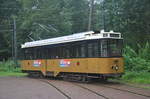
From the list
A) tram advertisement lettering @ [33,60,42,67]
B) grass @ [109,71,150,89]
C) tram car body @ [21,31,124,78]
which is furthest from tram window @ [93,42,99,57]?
tram advertisement lettering @ [33,60,42,67]

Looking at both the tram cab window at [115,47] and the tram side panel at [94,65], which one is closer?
the tram side panel at [94,65]

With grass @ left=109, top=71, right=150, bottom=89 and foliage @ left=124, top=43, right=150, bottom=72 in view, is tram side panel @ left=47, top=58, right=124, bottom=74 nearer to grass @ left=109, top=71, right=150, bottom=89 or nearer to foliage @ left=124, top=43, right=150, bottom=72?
grass @ left=109, top=71, right=150, bottom=89

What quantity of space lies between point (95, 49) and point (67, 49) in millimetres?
3693

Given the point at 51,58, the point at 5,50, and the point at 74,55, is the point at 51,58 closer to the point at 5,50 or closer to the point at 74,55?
the point at 74,55

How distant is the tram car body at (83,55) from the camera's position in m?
21.1

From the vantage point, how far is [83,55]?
22578 millimetres

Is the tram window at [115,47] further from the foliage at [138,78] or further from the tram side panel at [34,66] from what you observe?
the tram side panel at [34,66]

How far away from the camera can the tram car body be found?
21.1 metres

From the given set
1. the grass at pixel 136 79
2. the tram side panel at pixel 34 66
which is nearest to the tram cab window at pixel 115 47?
the grass at pixel 136 79

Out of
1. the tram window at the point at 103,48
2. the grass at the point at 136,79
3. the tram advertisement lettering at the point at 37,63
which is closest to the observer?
the tram window at the point at 103,48

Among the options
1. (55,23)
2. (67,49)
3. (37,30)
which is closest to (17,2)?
(55,23)

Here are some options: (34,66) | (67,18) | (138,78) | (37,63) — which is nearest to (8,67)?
(34,66)

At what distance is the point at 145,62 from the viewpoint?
2611 cm

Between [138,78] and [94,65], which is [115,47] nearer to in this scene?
[94,65]
